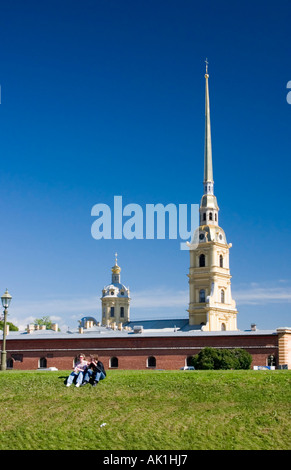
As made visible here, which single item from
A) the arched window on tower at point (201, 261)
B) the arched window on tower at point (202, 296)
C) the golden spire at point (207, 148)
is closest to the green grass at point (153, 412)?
the arched window on tower at point (202, 296)

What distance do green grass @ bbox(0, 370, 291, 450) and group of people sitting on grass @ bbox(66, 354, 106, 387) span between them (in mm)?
343

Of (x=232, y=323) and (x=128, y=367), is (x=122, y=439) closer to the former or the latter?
(x=128, y=367)

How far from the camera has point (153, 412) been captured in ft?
73.5

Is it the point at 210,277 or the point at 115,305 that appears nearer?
the point at 210,277

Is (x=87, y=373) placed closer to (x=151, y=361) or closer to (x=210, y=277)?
(x=151, y=361)

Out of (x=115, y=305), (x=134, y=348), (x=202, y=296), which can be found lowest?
(x=134, y=348)

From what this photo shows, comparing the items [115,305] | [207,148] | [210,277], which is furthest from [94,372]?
[115,305]

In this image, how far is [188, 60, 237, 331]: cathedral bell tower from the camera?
83.9m

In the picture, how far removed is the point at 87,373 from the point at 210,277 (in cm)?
6093

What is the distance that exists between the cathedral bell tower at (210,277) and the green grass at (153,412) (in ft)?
186

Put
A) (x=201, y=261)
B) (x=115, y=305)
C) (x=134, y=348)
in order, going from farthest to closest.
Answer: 1. (x=115, y=305)
2. (x=201, y=261)
3. (x=134, y=348)

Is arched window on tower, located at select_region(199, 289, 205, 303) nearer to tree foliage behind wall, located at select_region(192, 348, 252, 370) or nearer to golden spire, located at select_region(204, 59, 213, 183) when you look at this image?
golden spire, located at select_region(204, 59, 213, 183)
